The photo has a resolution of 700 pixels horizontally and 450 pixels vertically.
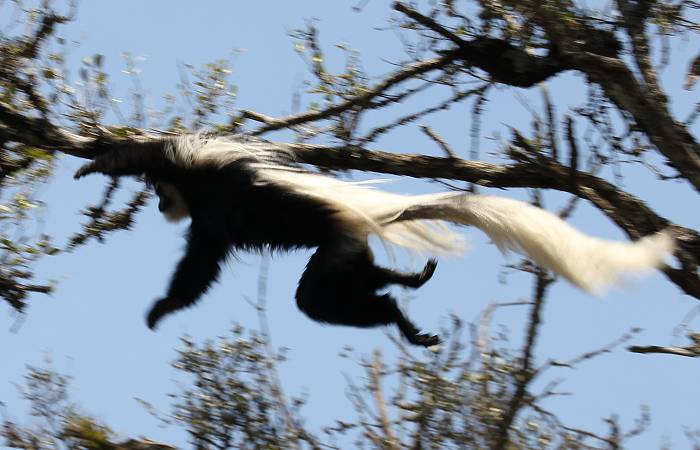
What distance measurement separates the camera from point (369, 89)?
3.92 meters

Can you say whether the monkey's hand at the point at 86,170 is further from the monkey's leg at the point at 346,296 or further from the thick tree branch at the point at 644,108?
the thick tree branch at the point at 644,108

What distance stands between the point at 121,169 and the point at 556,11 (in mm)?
1591

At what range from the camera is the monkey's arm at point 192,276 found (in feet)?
14.0

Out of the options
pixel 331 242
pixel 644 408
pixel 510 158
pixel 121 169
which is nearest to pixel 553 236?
pixel 510 158

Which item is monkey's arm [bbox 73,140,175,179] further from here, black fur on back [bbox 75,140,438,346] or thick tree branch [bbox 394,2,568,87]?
thick tree branch [bbox 394,2,568,87]

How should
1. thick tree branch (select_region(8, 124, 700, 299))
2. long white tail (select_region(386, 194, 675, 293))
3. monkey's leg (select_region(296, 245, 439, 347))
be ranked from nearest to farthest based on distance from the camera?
1. long white tail (select_region(386, 194, 675, 293))
2. thick tree branch (select_region(8, 124, 700, 299))
3. monkey's leg (select_region(296, 245, 439, 347))

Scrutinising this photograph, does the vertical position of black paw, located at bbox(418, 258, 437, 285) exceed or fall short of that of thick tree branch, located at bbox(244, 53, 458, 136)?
it falls short

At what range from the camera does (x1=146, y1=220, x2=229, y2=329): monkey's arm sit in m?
4.27

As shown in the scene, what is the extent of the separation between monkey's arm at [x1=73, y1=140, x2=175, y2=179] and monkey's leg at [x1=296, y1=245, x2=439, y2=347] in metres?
0.72

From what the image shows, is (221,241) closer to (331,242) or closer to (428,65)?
(331,242)

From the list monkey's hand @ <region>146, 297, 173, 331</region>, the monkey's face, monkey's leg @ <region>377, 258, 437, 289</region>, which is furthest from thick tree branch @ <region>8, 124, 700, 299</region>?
monkey's hand @ <region>146, 297, 173, 331</region>

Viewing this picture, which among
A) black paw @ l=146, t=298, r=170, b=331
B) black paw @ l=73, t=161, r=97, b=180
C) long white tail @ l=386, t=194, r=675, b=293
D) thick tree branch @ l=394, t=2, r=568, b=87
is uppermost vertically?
thick tree branch @ l=394, t=2, r=568, b=87

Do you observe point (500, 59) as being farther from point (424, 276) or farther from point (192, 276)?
point (192, 276)

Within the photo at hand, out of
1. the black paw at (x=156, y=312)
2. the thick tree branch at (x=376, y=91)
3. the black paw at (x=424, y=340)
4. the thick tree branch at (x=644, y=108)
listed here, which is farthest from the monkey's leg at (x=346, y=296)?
the thick tree branch at (x=644, y=108)
